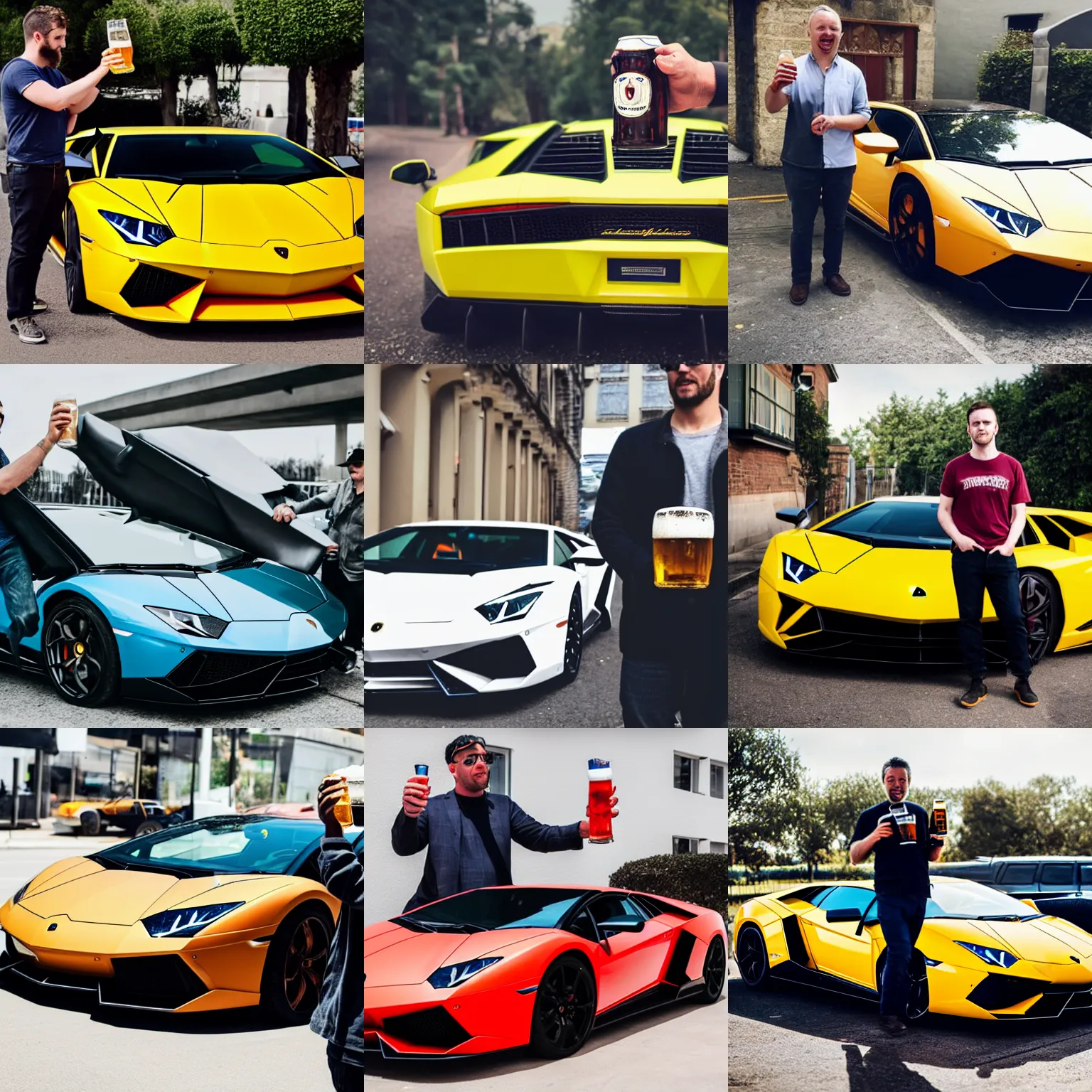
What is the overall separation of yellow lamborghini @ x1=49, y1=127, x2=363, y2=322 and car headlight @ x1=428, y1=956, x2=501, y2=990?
3275mm

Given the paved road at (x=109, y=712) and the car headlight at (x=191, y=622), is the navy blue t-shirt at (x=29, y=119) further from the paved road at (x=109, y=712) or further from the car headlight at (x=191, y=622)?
the paved road at (x=109, y=712)

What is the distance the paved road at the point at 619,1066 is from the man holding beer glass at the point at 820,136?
147 inches

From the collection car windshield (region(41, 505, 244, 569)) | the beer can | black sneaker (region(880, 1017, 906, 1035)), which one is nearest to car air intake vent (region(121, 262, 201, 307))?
car windshield (region(41, 505, 244, 569))

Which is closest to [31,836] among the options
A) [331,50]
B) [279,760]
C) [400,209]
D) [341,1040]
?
[279,760]

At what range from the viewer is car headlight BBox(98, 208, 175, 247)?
19.1ft

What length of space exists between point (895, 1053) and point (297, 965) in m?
2.98

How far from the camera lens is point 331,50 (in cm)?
606

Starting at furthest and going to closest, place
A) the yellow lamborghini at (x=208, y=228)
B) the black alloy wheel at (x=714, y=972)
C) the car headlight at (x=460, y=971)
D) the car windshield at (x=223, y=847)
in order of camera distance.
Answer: the black alloy wheel at (x=714, y=972) → the yellow lamborghini at (x=208, y=228) → the car windshield at (x=223, y=847) → the car headlight at (x=460, y=971)

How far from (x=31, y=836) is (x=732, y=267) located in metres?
4.53

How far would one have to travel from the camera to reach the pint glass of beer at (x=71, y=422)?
5.92m

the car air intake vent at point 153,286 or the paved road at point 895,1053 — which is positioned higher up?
the car air intake vent at point 153,286

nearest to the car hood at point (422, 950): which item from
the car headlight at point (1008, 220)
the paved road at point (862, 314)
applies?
the paved road at point (862, 314)

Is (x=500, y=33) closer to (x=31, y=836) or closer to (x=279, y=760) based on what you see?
(x=279, y=760)

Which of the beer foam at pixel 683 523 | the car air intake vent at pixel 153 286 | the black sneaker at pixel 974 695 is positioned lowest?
the black sneaker at pixel 974 695
